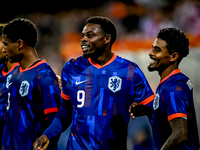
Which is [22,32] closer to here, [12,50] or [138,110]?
[12,50]

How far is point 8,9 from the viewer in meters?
9.82

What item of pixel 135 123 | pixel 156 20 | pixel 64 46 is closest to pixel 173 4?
pixel 156 20

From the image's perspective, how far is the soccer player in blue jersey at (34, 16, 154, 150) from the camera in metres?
2.71

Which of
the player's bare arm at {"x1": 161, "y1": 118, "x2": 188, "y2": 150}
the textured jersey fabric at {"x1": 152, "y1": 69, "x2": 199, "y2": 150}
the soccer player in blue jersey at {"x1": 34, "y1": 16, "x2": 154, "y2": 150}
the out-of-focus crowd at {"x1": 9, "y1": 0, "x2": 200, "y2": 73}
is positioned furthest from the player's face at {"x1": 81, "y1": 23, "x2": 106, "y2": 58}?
the out-of-focus crowd at {"x1": 9, "y1": 0, "x2": 200, "y2": 73}

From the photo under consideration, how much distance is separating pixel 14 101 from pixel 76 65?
750 mm

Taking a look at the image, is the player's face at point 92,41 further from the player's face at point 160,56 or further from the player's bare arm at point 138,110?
the player's bare arm at point 138,110

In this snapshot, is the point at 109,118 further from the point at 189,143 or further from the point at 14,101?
the point at 14,101

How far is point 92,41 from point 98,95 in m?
0.53

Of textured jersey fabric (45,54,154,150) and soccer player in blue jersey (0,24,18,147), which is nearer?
textured jersey fabric (45,54,154,150)

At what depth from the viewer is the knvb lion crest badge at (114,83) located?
278 cm

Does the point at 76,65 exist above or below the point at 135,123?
above

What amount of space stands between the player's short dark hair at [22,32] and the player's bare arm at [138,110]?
138 cm

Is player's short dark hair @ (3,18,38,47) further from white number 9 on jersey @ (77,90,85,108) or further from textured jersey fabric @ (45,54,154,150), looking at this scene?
white number 9 on jersey @ (77,90,85,108)

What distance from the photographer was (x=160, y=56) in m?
2.77
